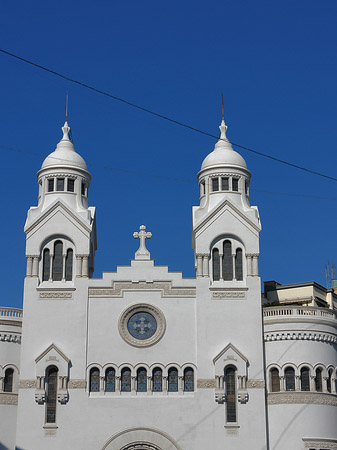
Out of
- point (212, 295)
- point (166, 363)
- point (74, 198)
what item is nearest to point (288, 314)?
point (212, 295)

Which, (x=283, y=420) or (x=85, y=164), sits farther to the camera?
(x=85, y=164)

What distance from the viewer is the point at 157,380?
4662 centimetres

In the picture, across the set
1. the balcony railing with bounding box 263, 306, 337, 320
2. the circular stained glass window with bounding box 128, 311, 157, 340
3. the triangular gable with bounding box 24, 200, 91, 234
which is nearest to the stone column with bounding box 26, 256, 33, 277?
the triangular gable with bounding box 24, 200, 91, 234

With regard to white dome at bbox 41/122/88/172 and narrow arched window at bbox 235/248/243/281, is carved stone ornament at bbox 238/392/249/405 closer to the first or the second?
narrow arched window at bbox 235/248/243/281

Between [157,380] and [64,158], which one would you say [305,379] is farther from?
[64,158]

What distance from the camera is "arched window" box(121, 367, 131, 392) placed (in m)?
46.5

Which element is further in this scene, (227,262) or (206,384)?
(227,262)

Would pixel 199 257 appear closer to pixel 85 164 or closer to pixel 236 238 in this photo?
pixel 236 238

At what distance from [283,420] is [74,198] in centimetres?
1764

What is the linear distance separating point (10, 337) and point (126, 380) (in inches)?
277

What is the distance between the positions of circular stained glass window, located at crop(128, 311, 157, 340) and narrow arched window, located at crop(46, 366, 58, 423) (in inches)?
190

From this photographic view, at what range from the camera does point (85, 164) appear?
5162 centimetres

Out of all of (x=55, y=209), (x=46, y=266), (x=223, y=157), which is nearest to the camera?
(x=46, y=266)

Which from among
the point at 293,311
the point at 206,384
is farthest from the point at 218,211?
the point at 206,384
